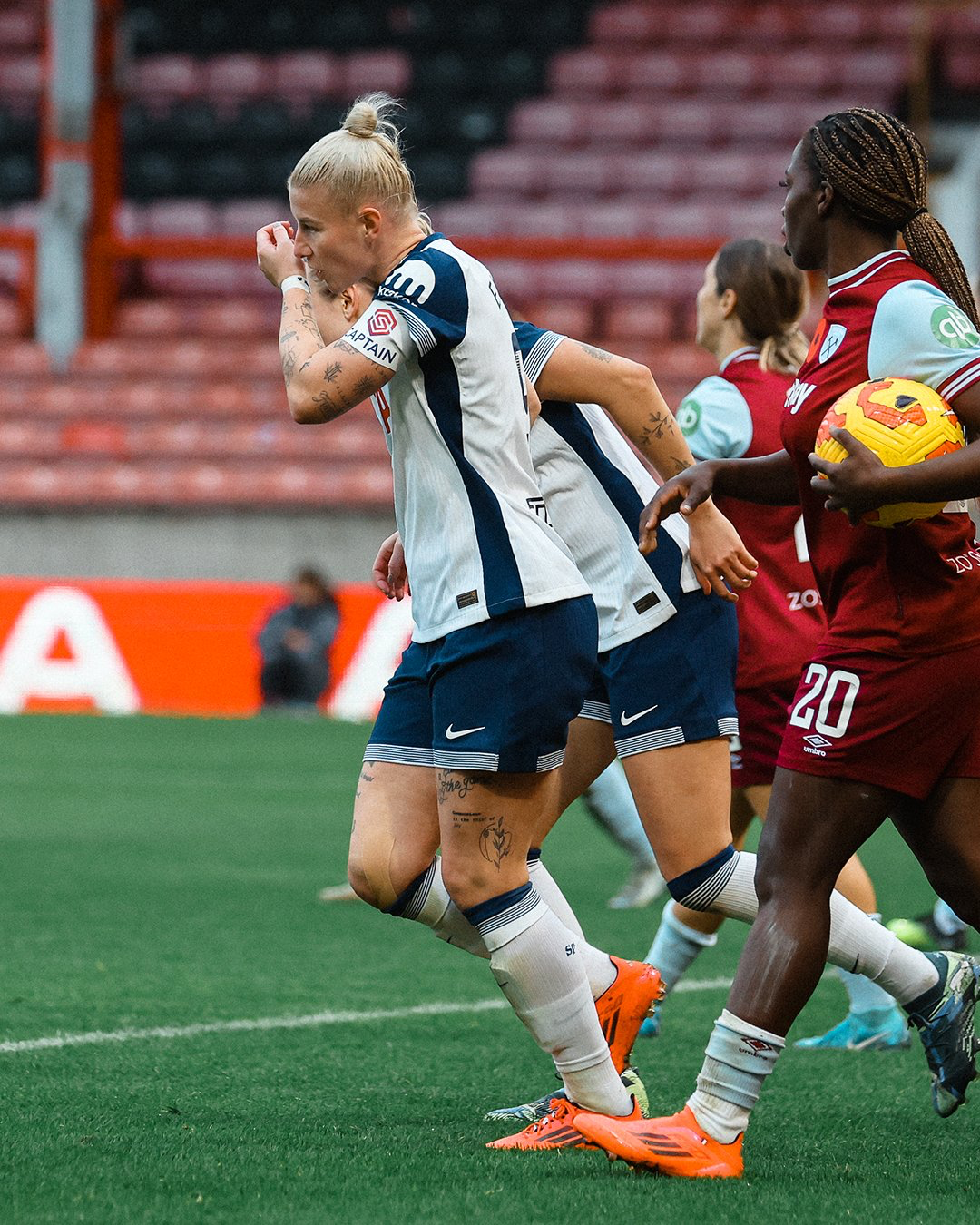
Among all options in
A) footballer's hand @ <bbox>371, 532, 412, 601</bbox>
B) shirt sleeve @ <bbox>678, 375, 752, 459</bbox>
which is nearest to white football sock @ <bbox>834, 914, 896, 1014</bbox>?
shirt sleeve @ <bbox>678, 375, 752, 459</bbox>

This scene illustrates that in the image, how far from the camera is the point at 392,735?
3869mm

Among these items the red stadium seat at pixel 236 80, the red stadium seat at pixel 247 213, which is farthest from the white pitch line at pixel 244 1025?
the red stadium seat at pixel 236 80

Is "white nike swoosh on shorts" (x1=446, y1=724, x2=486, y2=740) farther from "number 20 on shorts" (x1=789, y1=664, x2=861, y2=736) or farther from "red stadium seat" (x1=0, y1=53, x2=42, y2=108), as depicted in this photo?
"red stadium seat" (x1=0, y1=53, x2=42, y2=108)

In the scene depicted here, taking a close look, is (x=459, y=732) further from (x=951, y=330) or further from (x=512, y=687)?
(x=951, y=330)

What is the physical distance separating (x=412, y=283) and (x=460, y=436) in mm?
289

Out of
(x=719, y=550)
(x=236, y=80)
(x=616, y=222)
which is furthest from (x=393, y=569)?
(x=236, y=80)

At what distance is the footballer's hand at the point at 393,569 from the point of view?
4266mm

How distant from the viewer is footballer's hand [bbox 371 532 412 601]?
14.0ft

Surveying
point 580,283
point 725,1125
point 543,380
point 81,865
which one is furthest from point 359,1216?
point 580,283

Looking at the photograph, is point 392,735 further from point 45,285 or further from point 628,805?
point 45,285

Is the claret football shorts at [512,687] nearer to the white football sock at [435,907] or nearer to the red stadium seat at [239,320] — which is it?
the white football sock at [435,907]

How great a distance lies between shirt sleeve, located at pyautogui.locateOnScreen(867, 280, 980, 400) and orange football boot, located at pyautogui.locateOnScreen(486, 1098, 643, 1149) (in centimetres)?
146

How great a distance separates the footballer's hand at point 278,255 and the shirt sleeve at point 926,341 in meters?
1.18

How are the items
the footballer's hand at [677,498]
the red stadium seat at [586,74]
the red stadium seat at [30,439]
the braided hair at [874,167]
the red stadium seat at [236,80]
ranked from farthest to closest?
the red stadium seat at [236,80]
the red stadium seat at [586,74]
the red stadium seat at [30,439]
the footballer's hand at [677,498]
the braided hair at [874,167]
